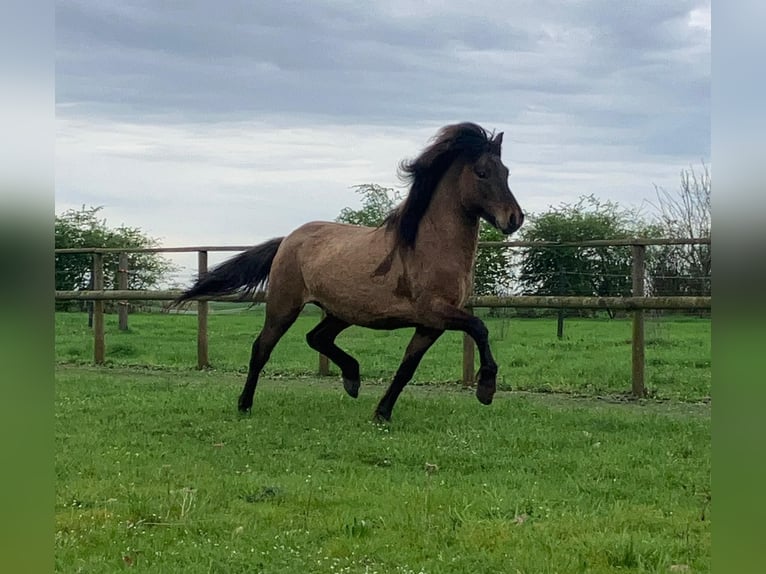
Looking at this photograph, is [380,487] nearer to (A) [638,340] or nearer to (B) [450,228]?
(B) [450,228]

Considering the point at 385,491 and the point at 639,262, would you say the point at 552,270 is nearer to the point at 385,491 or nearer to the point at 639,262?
the point at 639,262

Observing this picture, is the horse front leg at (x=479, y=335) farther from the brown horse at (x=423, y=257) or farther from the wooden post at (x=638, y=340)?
the wooden post at (x=638, y=340)

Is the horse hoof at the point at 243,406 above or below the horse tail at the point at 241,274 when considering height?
below

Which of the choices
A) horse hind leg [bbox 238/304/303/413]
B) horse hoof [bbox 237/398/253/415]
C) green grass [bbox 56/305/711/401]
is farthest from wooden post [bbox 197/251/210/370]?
horse hoof [bbox 237/398/253/415]

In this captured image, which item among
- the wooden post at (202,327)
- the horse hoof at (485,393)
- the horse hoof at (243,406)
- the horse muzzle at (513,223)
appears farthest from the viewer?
the wooden post at (202,327)

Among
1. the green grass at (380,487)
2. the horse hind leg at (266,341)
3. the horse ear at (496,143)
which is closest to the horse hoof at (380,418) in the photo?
the green grass at (380,487)

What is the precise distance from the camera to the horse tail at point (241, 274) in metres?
7.04

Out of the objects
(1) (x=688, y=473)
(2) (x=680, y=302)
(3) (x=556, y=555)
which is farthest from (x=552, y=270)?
(3) (x=556, y=555)

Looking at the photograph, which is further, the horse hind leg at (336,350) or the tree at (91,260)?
the tree at (91,260)

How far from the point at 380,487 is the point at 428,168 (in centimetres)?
265

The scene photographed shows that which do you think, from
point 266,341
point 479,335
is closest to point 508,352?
point 266,341

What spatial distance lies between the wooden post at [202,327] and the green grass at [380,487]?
276 centimetres

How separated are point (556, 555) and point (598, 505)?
802 millimetres

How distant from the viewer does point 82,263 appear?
40.8 ft
